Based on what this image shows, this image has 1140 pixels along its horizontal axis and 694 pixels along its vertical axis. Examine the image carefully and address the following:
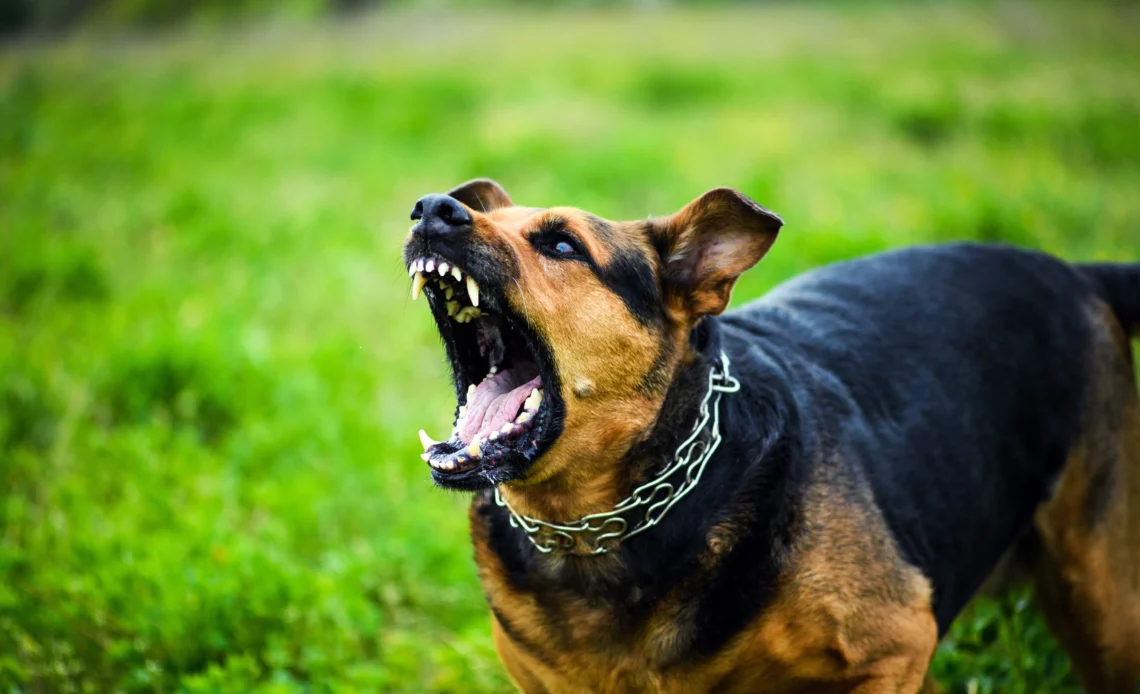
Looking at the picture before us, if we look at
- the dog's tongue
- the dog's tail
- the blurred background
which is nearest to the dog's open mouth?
the dog's tongue

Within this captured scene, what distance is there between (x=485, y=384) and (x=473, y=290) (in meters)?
0.46

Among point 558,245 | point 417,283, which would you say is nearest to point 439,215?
point 417,283

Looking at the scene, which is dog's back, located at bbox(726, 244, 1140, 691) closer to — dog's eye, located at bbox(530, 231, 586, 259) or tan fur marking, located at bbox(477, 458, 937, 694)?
tan fur marking, located at bbox(477, 458, 937, 694)

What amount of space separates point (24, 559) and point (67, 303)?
346 cm

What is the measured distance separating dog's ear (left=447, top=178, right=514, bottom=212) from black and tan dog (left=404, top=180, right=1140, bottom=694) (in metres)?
0.52

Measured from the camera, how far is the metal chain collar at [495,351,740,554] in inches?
121

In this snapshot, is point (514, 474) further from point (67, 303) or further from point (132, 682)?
point (67, 303)

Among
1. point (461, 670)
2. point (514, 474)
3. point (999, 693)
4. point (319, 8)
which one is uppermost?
point (319, 8)

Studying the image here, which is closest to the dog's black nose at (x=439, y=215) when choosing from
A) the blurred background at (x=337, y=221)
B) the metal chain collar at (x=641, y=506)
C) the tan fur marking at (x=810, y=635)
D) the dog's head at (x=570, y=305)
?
the dog's head at (x=570, y=305)

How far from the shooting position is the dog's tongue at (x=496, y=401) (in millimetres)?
3182

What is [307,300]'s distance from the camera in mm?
7703

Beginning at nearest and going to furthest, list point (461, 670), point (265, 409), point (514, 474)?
point (514, 474) → point (461, 670) → point (265, 409)

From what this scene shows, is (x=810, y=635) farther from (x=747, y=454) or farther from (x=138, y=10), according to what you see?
(x=138, y=10)

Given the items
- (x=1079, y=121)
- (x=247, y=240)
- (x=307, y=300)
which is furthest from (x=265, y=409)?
(x=1079, y=121)
